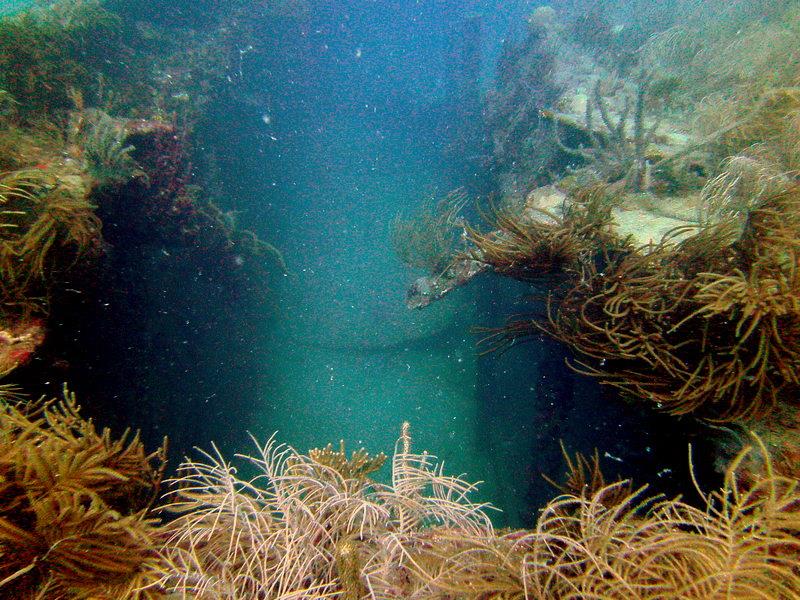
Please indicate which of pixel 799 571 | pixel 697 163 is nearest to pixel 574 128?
pixel 697 163

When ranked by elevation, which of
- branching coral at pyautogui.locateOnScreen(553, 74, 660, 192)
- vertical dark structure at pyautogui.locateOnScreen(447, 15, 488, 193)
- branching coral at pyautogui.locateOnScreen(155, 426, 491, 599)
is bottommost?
branching coral at pyautogui.locateOnScreen(155, 426, 491, 599)

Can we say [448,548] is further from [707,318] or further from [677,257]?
[677,257]

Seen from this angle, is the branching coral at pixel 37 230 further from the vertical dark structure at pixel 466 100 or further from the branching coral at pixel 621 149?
the vertical dark structure at pixel 466 100

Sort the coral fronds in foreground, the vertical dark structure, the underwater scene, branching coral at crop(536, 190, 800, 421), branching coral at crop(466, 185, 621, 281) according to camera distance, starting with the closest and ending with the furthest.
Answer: the coral fronds in foreground → the underwater scene → branching coral at crop(536, 190, 800, 421) → branching coral at crop(466, 185, 621, 281) → the vertical dark structure

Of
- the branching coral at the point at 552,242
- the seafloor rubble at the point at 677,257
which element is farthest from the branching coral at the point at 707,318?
the branching coral at the point at 552,242

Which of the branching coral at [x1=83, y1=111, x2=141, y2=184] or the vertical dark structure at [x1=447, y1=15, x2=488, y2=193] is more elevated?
the vertical dark structure at [x1=447, y1=15, x2=488, y2=193]

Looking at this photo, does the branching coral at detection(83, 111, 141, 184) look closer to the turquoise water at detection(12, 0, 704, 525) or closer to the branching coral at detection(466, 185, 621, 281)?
the turquoise water at detection(12, 0, 704, 525)

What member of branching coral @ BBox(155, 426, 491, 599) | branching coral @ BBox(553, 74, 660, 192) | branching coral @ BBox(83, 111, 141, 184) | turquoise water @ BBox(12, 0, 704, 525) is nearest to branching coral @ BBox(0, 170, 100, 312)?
branching coral @ BBox(83, 111, 141, 184)

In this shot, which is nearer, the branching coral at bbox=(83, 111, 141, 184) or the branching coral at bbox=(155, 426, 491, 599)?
the branching coral at bbox=(155, 426, 491, 599)

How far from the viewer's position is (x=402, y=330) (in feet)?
36.8

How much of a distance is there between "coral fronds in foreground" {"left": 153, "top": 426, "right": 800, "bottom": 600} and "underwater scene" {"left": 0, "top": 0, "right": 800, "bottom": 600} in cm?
2

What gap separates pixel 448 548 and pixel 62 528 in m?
1.94

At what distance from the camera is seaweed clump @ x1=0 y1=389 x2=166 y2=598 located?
67.7 inches

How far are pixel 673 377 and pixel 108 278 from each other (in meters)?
6.68
